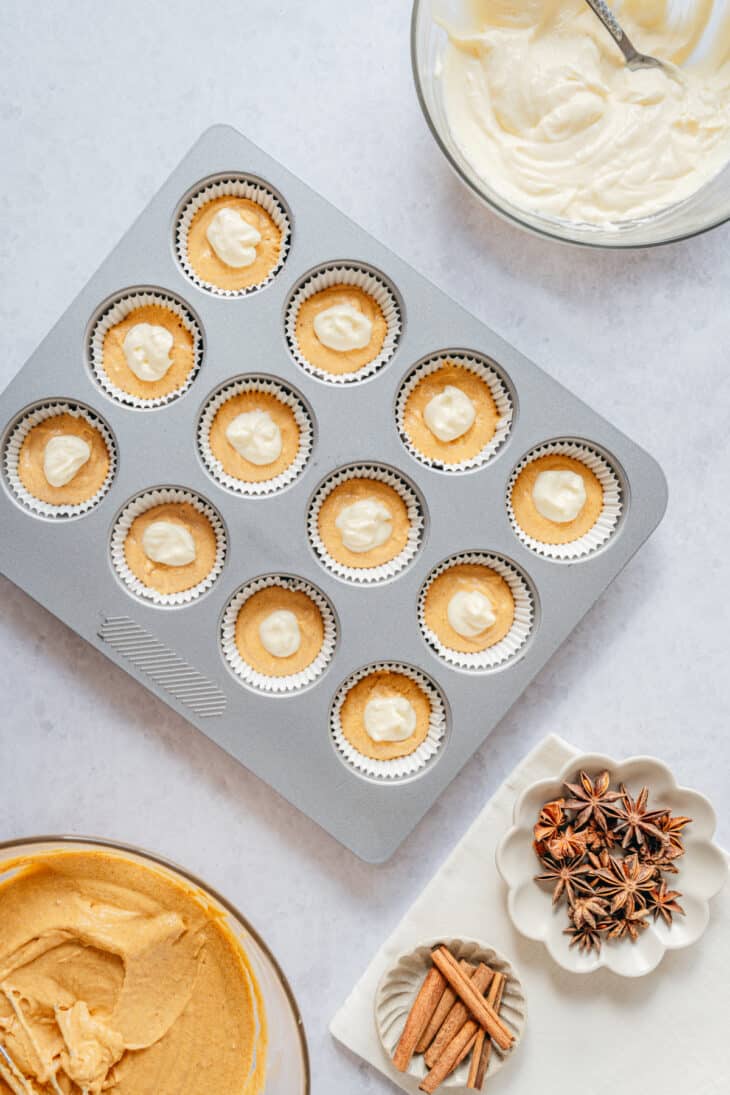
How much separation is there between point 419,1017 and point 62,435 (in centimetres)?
138

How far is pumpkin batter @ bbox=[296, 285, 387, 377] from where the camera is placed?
2186 millimetres

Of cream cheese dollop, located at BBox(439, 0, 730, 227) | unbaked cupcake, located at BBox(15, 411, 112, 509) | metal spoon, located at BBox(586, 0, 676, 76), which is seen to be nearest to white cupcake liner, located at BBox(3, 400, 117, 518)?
unbaked cupcake, located at BBox(15, 411, 112, 509)

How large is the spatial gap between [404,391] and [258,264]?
40 centimetres

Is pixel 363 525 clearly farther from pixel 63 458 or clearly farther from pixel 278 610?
pixel 63 458

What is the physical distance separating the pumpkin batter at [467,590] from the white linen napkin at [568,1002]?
0.25m

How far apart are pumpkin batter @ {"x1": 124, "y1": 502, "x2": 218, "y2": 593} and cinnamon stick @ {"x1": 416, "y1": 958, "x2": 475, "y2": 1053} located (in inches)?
37.9

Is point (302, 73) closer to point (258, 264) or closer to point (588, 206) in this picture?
point (258, 264)

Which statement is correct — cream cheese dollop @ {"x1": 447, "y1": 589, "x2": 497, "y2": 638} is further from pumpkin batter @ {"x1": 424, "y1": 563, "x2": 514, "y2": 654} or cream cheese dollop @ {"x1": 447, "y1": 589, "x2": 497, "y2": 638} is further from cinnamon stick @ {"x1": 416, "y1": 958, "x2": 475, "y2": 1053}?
cinnamon stick @ {"x1": 416, "y1": 958, "x2": 475, "y2": 1053}

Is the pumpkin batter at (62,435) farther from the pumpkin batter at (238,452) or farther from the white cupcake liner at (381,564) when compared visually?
the white cupcake liner at (381,564)

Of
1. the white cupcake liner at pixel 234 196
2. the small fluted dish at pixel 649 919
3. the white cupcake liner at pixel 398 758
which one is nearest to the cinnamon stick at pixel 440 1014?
the small fluted dish at pixel 649 919

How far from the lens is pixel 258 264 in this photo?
2174 mm

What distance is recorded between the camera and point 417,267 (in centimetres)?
223

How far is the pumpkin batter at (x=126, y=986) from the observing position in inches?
76.9

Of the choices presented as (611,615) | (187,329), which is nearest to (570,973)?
(611,615)
